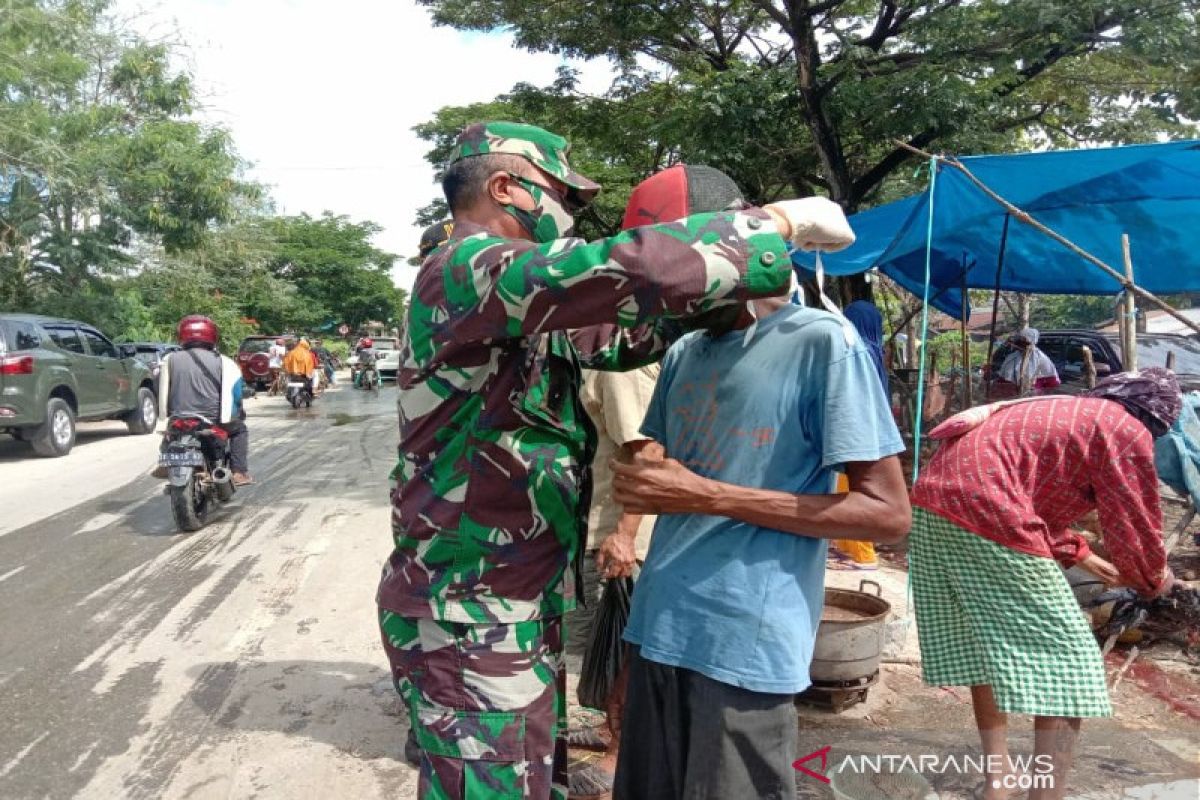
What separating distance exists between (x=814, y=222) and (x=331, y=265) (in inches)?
1694

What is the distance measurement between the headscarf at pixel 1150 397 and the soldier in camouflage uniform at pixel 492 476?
6.26ft

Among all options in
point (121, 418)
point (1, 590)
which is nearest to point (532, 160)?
point (1, 590)

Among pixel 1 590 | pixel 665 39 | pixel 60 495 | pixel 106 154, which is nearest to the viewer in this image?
pixel 1 590

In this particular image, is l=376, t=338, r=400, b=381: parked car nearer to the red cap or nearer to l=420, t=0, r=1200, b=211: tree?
l=420, t=0, r=1200, b=211: tree

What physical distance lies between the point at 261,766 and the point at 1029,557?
9.40ft

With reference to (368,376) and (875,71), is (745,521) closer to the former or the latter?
(875,71)

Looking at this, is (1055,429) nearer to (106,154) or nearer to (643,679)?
(643,679)

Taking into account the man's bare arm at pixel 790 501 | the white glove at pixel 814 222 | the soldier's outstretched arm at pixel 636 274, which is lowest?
the man's bare arm at pixel 790 501

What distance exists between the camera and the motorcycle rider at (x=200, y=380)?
6887 millimetres

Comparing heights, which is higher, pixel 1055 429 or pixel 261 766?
pixel 1055 429

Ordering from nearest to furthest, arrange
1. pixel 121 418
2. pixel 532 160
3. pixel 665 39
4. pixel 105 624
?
1. pixel 532 160
2. pixel 105 624
3. pixel 665 39
4. pixel 121 418

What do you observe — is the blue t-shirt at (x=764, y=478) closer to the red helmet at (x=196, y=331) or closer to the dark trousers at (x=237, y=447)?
the red helmet at (x=196, y=331)

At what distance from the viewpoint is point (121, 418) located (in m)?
13.5

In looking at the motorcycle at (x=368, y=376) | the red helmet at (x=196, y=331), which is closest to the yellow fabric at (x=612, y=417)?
the red helmet at (x=196, y=331)
